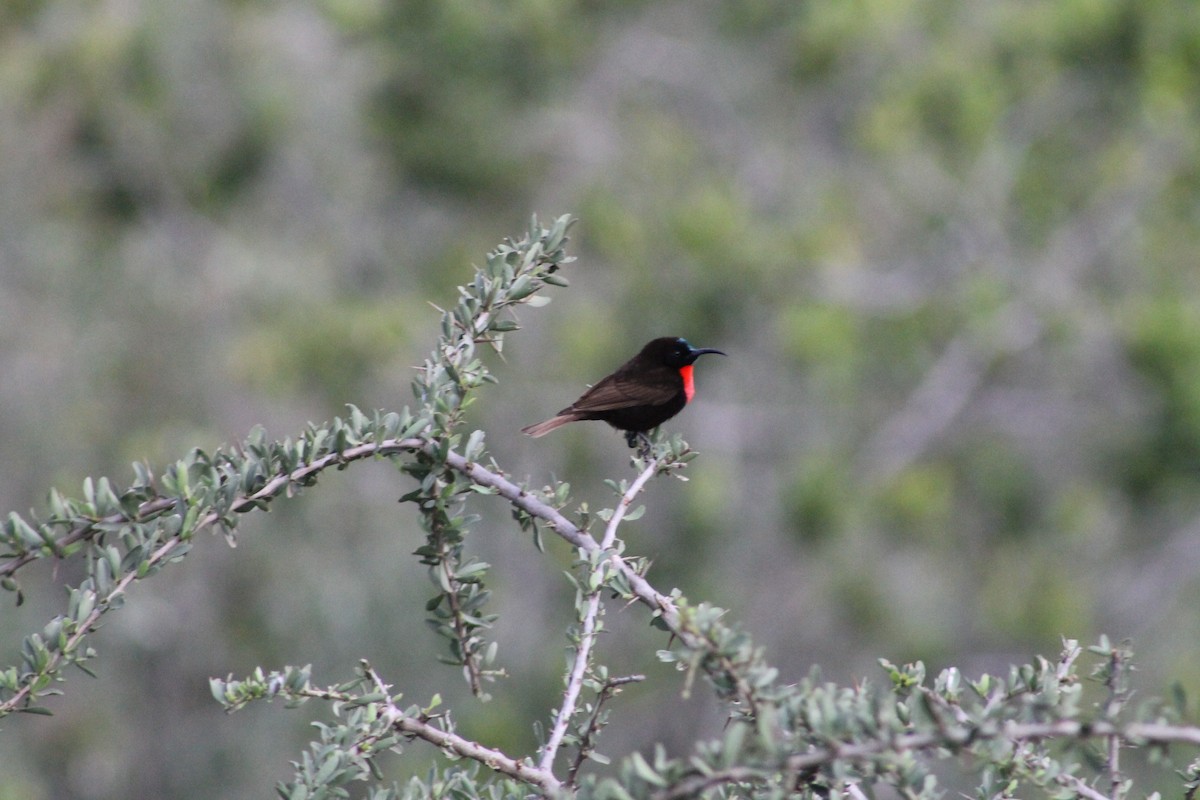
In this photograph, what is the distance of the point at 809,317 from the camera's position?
44.3 feet

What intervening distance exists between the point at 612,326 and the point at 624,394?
344 inches

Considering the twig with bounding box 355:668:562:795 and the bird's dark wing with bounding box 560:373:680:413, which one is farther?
the bird's dark wing with bounding box 560:373:680:413

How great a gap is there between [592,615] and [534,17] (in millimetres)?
13220

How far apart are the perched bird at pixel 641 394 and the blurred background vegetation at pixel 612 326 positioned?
6991 mm

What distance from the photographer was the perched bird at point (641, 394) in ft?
17.9

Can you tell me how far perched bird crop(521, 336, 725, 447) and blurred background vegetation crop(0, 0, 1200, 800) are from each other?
275 inches

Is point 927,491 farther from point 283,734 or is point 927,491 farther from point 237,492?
point 237,492

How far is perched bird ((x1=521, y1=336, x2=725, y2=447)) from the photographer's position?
5.45m

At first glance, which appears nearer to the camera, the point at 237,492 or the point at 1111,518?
the point at 237,492

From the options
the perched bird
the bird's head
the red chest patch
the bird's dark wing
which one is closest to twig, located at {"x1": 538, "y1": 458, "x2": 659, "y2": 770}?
the perched bird

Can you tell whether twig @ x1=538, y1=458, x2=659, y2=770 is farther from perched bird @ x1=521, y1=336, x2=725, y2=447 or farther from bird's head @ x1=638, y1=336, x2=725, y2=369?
bird's head @ x1=638, y1=336, x2=725, y2=369

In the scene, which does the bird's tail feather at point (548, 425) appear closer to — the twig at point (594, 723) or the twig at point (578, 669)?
the twig at point (578, 669)

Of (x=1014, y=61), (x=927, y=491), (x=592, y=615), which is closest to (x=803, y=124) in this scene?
(x=1014, y=61)

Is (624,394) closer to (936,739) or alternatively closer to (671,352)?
(671,352)
